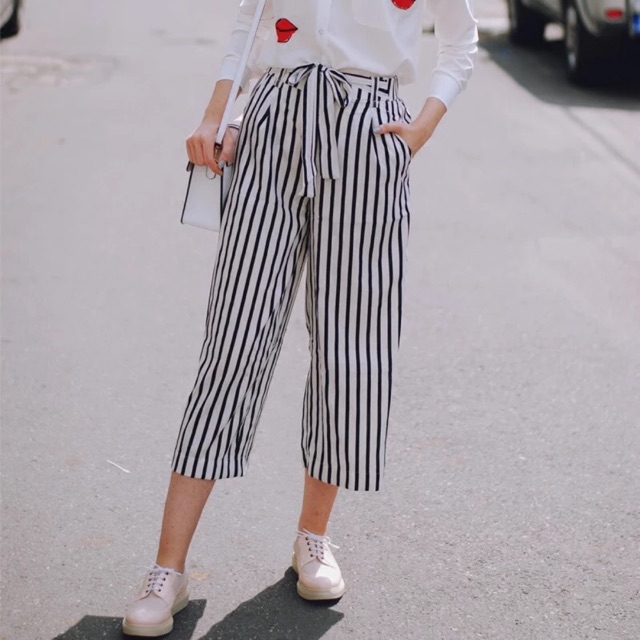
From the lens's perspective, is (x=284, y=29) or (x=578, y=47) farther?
(x=578, y=47)

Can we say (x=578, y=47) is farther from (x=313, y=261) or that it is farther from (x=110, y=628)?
(x=110, y=628)

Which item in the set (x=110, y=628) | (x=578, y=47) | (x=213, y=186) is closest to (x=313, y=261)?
(x=213, y=186)

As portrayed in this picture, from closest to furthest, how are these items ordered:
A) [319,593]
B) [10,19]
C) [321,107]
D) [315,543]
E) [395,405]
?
[321,107]
[319,593]
[315,543]
[395,405]
[10,19]

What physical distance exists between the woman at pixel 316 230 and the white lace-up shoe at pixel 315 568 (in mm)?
234

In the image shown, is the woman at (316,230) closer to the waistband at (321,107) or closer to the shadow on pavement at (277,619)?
the waistband at (321,107)

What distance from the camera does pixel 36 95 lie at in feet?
30.0

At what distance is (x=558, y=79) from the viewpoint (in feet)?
34.0

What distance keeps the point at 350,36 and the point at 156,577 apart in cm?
135

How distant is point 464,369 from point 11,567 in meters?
2.05

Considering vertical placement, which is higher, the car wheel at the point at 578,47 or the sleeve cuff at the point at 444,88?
the sleeve cuff at the point at 444,88

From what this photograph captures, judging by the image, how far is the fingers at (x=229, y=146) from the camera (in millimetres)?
2844

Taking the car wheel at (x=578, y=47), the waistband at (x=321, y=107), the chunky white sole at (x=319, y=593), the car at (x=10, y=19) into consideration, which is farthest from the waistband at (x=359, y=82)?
the car at (x=10, y=19)

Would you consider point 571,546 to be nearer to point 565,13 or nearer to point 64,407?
point 64,407

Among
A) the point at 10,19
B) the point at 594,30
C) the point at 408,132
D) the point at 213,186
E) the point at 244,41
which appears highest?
the point at 244,41
